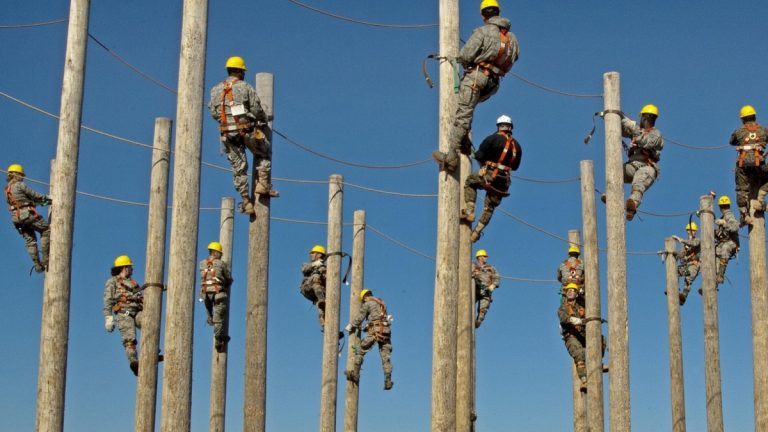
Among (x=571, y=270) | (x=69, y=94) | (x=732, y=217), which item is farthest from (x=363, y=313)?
(x=69, y=94)

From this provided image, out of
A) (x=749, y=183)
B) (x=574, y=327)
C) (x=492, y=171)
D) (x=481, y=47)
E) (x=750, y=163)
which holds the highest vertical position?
(x=750, y=163)

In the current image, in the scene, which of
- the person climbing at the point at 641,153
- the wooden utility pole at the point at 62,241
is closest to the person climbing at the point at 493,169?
the person climbing at the point at 641,153

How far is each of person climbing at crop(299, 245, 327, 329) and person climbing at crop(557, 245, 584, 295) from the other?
3.31 meters

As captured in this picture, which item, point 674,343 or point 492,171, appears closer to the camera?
point 492,171

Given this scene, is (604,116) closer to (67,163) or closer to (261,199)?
(261,199)

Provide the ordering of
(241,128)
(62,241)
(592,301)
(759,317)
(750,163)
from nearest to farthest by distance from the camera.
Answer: (62,241), (241,128), (750,163), (759,317), (592,301)

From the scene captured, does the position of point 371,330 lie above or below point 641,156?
below

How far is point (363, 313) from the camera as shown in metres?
15.9

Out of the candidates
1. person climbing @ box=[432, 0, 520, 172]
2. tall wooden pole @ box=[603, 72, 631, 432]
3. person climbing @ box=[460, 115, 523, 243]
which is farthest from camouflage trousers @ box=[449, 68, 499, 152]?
tall wooden pole @ box=[603, 72, 631, 432]

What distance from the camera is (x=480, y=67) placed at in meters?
9.03

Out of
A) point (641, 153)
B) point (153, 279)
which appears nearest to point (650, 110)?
point (641, 153)

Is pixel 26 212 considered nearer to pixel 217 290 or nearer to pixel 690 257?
pixel 217 290

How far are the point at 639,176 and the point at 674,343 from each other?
540 cm

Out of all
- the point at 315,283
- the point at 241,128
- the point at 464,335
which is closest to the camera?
the point at 464,335
